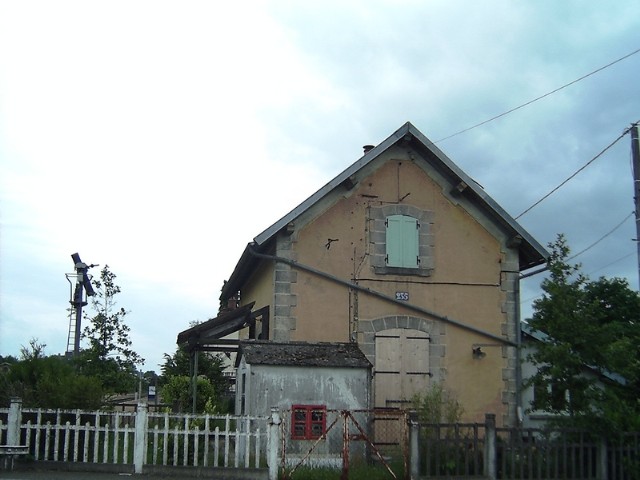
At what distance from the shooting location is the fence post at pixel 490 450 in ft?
43.8

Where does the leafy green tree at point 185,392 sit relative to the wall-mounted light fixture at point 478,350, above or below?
below

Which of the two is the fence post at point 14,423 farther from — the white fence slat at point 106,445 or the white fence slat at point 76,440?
the white fence slat at point 106,445

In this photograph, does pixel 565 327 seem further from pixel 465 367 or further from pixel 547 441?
pixel 465 367

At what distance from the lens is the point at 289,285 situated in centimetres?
1691

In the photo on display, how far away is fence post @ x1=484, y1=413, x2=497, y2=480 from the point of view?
13.4 metres

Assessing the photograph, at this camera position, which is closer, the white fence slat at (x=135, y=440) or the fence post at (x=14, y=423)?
the white fence slat at (x=135, y=440)

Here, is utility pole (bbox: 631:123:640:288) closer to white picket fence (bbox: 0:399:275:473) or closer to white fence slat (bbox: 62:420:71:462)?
white picket fence (bbox: 0:399:275:473)

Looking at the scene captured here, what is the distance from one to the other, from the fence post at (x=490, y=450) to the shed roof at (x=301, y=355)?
9.16ft

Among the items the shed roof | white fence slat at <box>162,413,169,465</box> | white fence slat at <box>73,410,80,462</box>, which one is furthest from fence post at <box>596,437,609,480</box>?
white fence slat at <box>73,410,80,462</box>

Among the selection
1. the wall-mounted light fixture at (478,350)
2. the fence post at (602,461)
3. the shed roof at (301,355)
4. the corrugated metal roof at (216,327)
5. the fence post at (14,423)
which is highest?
the corrugated metal roof at (216,327)

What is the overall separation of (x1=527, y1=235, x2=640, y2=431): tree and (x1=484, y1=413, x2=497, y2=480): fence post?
1.63m

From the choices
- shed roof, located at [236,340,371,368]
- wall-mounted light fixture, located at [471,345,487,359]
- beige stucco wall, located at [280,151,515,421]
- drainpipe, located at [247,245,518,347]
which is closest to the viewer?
shed roof, located at [236,340,371,368]

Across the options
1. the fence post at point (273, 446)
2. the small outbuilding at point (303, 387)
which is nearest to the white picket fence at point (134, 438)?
the fence post at point (273, 446)

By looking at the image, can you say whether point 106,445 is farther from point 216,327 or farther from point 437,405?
point 437,405
